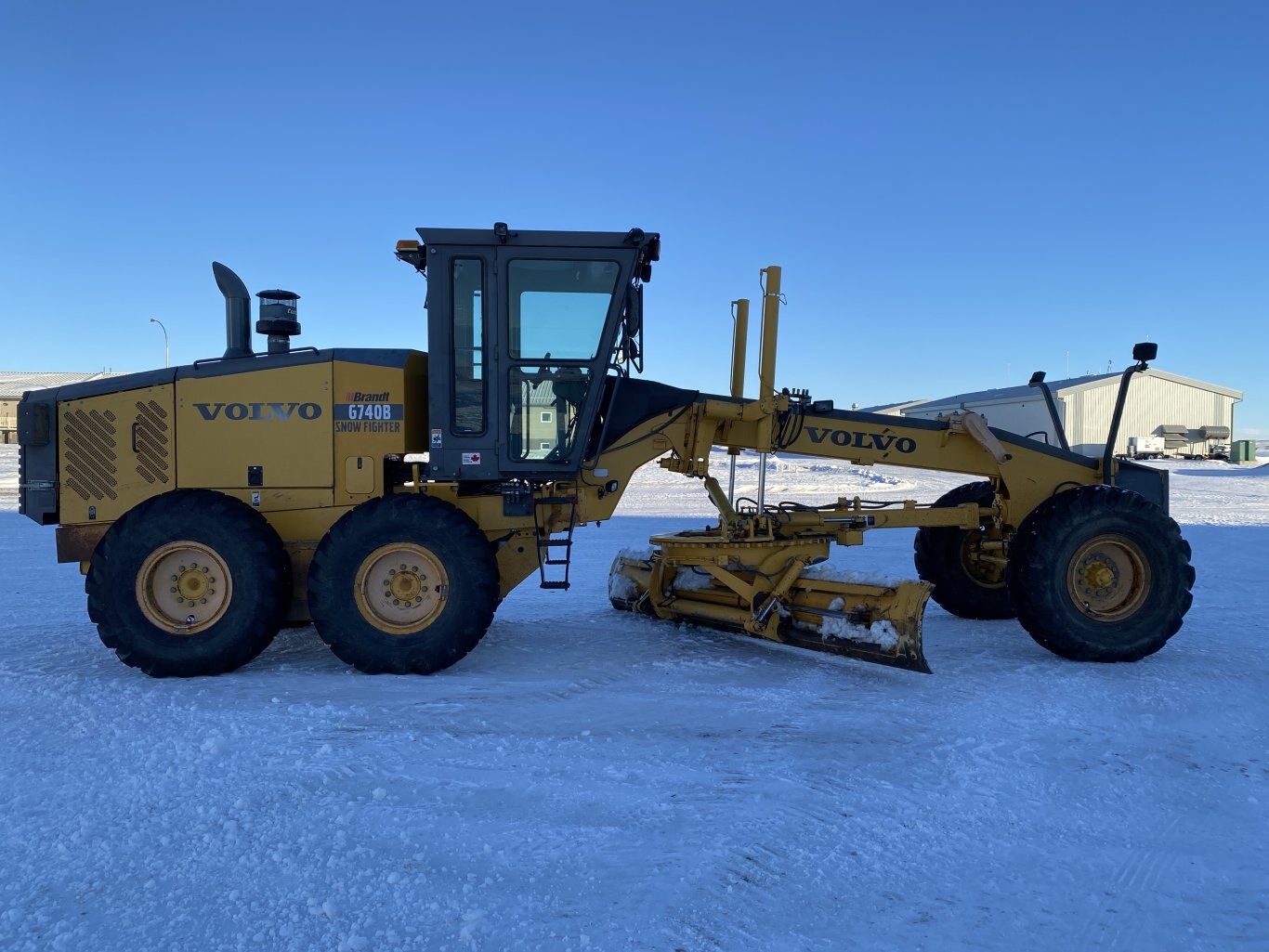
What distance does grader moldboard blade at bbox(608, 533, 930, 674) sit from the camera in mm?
5547

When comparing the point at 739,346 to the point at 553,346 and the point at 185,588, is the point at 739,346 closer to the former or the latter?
the point at 553,346

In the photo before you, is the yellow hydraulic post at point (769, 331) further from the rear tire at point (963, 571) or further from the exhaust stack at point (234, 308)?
the exhaust stack at point (234, 308)

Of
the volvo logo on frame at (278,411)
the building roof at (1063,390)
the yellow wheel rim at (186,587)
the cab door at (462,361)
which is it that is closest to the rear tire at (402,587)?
the cab door at (462,361)

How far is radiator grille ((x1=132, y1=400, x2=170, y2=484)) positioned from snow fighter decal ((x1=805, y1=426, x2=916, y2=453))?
455 cm

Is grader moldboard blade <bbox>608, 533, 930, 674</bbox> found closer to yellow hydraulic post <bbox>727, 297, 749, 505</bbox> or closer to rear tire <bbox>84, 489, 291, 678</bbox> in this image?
yellow hydraulic post <bbox>727, 297, 749, 505</bbox>

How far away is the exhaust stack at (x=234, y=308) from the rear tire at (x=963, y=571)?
559 centimetres

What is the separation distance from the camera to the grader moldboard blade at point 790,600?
5.55m

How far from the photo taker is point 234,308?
6.45 metres

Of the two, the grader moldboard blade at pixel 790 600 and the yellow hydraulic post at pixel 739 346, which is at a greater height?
the yellow hydraulic post at pixel 739 346

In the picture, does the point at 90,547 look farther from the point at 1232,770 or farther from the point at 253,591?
the point at 1232,770

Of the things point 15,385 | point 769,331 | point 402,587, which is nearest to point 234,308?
point 402,587

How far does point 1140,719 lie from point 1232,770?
0.75 m

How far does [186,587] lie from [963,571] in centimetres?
603

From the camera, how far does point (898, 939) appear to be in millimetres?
2674
